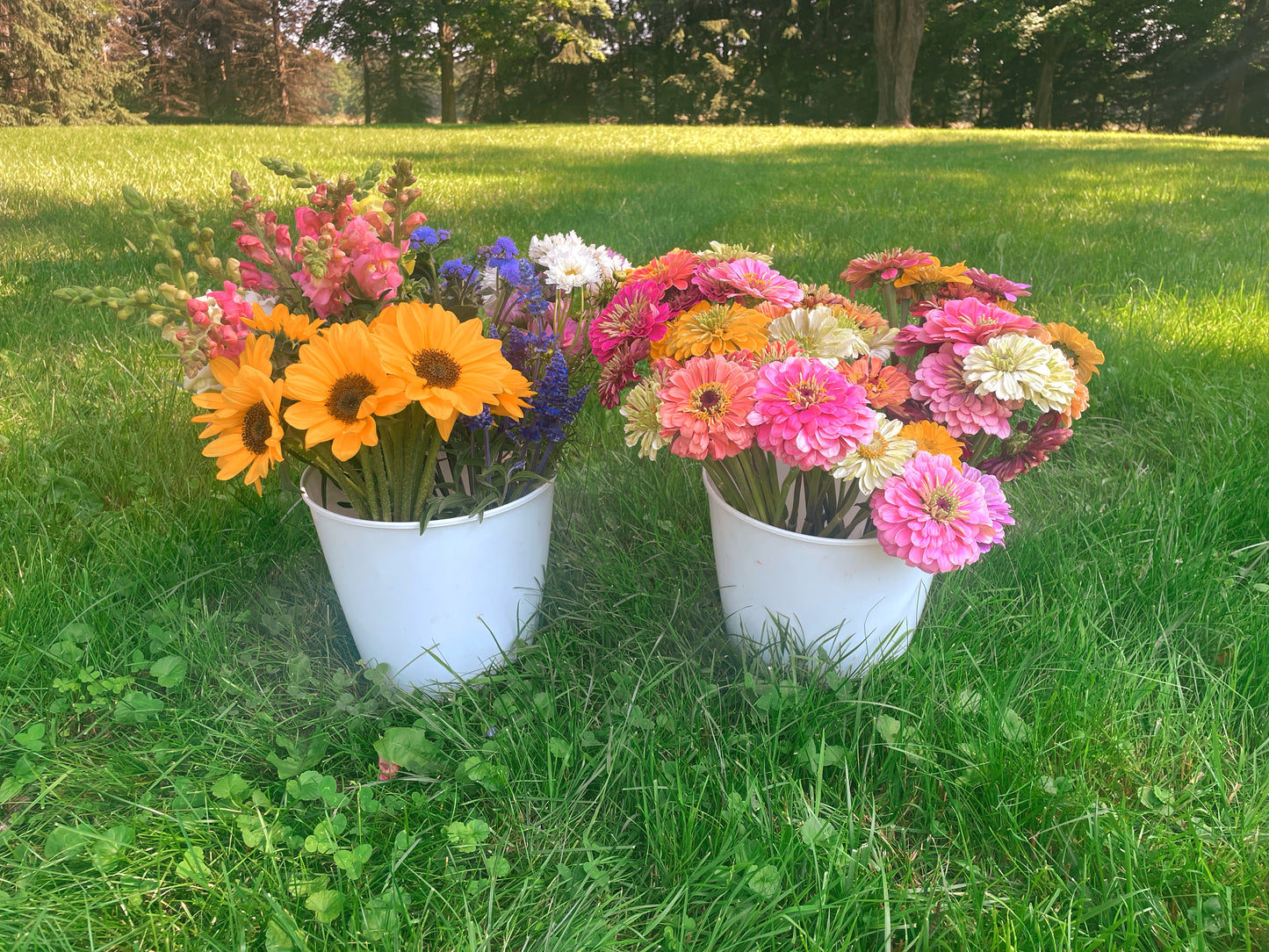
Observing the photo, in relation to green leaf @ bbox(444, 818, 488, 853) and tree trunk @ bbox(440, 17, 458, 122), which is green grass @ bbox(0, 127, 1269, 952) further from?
tree trunk @ bbox(440, 17, 458, 122)

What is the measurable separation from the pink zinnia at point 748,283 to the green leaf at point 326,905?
1.01 m

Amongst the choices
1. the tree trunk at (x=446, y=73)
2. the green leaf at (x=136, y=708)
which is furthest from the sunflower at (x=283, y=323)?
the tree trunk at (x=446, y=73)

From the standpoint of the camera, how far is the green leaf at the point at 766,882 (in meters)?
0.95

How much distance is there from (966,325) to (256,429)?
A: 3.27ft

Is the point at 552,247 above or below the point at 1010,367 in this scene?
above

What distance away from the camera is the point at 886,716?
116 cm

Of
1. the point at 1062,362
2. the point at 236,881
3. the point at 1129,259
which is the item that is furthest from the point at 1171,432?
the point at 236,881

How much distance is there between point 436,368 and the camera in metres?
1.01

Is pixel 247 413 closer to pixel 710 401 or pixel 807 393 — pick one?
pixel 710 401

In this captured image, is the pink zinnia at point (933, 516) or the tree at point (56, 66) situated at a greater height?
the tree at point (56, 66)

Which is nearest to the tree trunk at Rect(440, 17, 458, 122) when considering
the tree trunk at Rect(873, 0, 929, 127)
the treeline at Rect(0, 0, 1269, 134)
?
the treeline at Rect(0, 0, 1269, 134)

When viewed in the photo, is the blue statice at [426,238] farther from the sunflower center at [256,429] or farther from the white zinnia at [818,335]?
the white zinnia at [818,335]

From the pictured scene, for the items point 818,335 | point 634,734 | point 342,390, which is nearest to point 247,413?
point 342,390

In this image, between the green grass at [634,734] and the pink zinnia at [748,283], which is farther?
the pink zinnia at [748,283]
